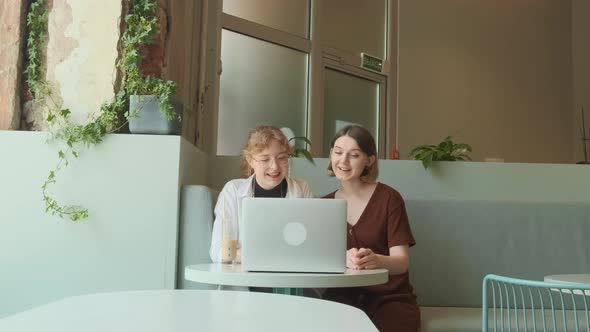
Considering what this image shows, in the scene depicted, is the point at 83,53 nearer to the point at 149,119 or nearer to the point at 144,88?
the point at 144,88

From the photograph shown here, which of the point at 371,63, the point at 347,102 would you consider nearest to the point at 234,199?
the point at 347,102

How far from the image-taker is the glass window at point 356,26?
250 inches

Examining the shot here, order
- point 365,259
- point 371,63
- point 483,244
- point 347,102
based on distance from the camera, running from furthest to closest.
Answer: point 371,63
point 347,102
point 483,244
point 365,259

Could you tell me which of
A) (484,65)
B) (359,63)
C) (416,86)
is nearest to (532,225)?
(359,63)

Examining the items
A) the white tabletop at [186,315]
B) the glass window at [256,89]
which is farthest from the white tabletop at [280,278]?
the glass window at [256,89]

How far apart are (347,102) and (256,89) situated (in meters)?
1.20

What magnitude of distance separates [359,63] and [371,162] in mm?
3786

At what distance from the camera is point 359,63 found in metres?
6.47

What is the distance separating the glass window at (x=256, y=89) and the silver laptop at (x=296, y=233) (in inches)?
120

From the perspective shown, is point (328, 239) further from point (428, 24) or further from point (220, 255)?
point (428, 24)

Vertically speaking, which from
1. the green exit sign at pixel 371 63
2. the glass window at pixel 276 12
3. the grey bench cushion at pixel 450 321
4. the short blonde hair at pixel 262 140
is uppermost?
the glass window at pixel 276 12

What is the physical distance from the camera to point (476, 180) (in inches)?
141

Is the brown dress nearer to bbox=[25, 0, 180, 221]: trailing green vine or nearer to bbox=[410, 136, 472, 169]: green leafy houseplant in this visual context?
bbox=[410, 136, 472, 169]: green leafy houseplant

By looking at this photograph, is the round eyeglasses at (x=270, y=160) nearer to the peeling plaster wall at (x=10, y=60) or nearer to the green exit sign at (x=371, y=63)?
the peeling plaster wall at (x=10, y=60)
